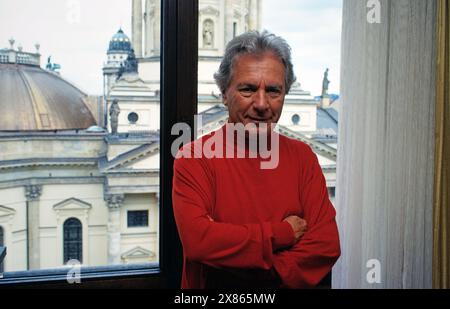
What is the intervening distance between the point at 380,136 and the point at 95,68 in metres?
1.02

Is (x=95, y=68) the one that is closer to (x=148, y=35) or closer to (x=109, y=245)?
(x=148, y=35)

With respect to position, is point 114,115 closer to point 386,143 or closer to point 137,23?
point 137,23

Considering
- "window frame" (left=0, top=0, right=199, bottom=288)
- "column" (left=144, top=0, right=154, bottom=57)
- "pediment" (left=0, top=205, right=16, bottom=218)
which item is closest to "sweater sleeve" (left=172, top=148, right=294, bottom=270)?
"window frame" (left=0, top=0, right=199, bottom=288)

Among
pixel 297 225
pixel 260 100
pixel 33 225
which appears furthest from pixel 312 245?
pixel 33 225

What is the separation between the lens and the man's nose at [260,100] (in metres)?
1.25

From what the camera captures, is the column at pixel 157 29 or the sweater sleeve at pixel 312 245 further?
the column at pixel 157 29

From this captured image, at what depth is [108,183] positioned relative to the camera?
1.70m

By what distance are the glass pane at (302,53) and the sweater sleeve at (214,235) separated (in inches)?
15.6

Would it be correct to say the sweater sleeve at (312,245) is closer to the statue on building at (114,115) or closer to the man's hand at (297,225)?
the man's hand at (297,225)

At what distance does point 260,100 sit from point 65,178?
Result: 816 mm

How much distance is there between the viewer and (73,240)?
1.68 meters

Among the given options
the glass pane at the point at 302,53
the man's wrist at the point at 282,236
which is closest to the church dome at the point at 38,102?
the glass pane at the point at 302,53

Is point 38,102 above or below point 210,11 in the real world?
below

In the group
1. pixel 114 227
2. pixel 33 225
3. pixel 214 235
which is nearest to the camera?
pixel 214 235
